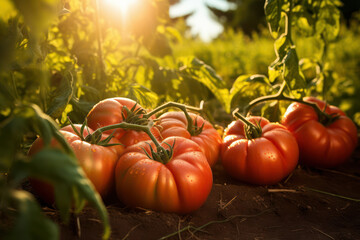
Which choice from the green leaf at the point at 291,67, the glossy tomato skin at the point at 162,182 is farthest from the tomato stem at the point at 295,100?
the glossy tomato skin at the point at 162,182

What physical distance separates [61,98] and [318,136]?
1556mm

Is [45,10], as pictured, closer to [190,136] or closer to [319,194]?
[190,136]

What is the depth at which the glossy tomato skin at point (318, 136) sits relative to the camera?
233 cm

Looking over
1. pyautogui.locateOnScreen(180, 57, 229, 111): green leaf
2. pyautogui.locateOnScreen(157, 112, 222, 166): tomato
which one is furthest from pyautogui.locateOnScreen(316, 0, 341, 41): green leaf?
pyautogui.locateOnScreen(157, 112, 222, 166): tomato

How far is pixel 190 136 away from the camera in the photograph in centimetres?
207

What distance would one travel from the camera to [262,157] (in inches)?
78.5

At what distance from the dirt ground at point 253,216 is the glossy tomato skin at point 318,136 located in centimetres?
14

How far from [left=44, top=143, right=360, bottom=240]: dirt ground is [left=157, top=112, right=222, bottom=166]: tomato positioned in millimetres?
180

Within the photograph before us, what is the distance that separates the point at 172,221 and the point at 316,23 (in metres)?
2.01

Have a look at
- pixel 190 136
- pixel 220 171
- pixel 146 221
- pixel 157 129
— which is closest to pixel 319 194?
pixel 220 171

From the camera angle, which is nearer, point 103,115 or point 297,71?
point 103,115

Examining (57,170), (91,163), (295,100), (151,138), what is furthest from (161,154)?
(295,100)

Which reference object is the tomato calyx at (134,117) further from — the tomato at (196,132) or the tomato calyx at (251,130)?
the tomato calyx at (251,130)

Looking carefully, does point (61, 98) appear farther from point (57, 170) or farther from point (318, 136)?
point (318, 136)
